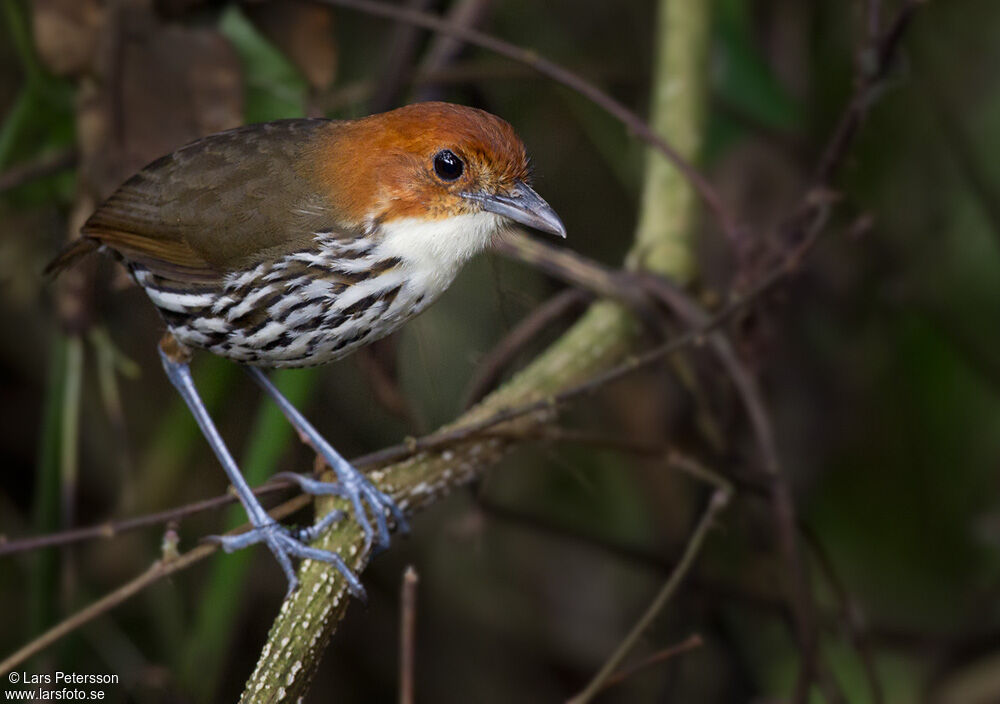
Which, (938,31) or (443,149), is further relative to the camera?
(938,31)

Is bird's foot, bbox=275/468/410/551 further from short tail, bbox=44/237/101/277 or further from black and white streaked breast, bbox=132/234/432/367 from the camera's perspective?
short tail, bbox=44/237/101/277

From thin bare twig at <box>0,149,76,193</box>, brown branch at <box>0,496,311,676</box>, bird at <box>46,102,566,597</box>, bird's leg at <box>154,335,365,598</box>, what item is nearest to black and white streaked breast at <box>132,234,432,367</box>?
bird at <box>46,102,566,597</box>

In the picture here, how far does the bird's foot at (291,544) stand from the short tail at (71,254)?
817mm

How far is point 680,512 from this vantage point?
4184 mm

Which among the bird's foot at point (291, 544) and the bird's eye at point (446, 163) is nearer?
the bird's foot at point (291, 544)

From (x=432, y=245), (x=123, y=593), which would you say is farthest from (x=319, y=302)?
(x=123, y=593)

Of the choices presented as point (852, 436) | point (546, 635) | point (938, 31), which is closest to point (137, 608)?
point (546, 635)

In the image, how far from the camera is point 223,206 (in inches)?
99.5

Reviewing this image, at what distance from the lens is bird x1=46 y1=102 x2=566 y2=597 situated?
2391mm

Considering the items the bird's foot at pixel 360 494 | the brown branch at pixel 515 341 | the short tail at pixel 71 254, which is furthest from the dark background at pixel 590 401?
the bird's foot at pixel 360 494

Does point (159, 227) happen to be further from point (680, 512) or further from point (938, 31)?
point (938, 31)

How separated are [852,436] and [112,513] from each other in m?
2.74

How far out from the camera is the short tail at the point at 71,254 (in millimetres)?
2832

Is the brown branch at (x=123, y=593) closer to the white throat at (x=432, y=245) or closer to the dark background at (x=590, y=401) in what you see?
the white throat at (x=432, y=245)
